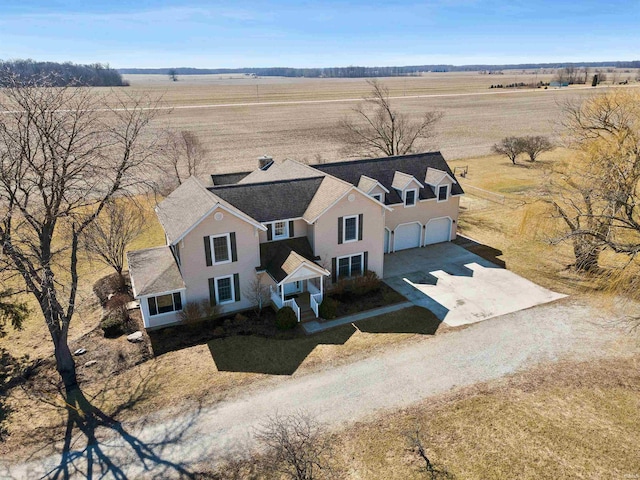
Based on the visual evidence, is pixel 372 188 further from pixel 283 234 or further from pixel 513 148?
pixel 513 148

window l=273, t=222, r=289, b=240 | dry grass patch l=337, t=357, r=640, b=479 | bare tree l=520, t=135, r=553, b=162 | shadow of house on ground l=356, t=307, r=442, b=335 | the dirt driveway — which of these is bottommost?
dry grass patch l=337, t=357, r=640, b=479

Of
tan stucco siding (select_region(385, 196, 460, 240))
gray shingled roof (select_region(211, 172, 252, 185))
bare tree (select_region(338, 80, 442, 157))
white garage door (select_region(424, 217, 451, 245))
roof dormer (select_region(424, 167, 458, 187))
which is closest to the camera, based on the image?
gray shingled roof (select_region(211, 172, 252, 185))

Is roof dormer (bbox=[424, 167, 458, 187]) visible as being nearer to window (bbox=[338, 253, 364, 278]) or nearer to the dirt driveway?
the dirt driveway

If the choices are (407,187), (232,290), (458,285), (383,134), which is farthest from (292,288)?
(383,134)

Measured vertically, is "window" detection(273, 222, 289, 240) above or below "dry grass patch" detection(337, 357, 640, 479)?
above

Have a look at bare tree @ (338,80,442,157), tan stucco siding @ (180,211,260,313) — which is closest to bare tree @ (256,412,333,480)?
tan stucco siding @ (180,211,260,313)

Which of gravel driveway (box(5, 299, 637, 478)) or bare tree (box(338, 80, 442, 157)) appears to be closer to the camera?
gravel driveway (box(5, 299, 637, 478))

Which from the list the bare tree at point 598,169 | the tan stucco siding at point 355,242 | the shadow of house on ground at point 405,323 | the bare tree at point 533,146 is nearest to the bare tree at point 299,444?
the shadow of house on ground at point 405,323
